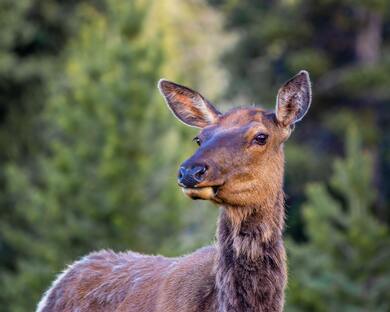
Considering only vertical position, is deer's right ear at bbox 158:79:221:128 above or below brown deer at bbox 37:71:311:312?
above

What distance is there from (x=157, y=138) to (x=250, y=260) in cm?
1811

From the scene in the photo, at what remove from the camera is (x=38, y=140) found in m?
31.5

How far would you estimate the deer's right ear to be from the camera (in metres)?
8.89

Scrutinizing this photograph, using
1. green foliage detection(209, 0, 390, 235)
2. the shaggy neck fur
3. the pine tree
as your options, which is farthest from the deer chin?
green foliage detection(209, 0, 390, 235)

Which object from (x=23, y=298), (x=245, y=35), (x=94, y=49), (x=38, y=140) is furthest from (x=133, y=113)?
(x=245, y=35)

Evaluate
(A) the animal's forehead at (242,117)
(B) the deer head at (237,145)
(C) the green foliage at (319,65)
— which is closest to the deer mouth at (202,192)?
(B) the deer head at (237,145)

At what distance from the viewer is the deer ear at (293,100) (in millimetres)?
8641

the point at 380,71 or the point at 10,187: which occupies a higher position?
the point at 380,71

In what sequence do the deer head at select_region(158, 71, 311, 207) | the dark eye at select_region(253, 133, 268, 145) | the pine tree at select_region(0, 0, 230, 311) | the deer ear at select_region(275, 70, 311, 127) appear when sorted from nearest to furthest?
the deer head at select_region(158, 71, 311, 207)
the dark eye at select_region(253, 133, 268, 145)
the deer ear at select_region(275, 70, 311, 127)
the pine tree at select_region(0, 0, 230, 311)

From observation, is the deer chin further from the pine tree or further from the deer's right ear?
the pine tree

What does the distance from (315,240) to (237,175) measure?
13.3 meters

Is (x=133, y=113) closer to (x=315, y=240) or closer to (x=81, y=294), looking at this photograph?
(x=315, y=240)

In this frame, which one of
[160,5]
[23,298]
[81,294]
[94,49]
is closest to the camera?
[81,294]

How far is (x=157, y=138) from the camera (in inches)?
1031
